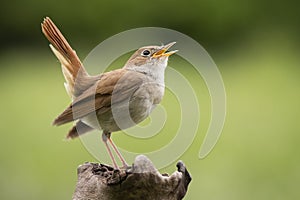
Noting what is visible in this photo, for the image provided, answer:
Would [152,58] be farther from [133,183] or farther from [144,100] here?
[133,183]

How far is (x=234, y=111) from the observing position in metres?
4.39

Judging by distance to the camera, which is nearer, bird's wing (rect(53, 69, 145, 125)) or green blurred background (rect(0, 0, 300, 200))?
bird's wing (rect(53, 69, 145, 125))

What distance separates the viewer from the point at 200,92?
4.54 m

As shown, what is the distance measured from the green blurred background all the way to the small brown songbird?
1.15 metres

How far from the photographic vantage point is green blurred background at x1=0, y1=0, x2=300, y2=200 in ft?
11.9

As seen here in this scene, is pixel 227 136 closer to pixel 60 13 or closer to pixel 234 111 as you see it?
pixel 234 111

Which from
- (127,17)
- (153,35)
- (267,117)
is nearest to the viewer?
(153,35)

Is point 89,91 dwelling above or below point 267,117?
above

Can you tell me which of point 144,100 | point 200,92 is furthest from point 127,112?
point 200,92

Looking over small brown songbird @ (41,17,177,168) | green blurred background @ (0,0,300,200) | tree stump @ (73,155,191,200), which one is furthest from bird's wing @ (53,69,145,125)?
green blurred background @ (0,0,300,200)

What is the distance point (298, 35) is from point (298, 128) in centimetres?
148

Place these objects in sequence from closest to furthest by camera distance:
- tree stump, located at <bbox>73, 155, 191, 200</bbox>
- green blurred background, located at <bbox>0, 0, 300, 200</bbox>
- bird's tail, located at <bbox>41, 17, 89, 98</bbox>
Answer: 1. tree stump, located at <bbox>73, 155, 191, 200</bbox>
2. bird's tail, located at <bbox>41, 17, 89, 98</bbox>
3. green blurred background, located at <bbox>0, 0, 300, 200</bbox>

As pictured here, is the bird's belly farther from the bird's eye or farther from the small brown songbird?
the bird's eye

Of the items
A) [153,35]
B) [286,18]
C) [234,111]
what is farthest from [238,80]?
[153,35]
